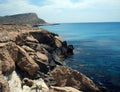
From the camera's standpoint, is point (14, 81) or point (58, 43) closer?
point (14, 81)

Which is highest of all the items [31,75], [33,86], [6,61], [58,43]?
[6,61]

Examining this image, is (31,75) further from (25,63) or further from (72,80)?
(72,80)

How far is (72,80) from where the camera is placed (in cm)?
3412

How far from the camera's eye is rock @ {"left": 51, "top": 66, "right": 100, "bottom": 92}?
33750 mm

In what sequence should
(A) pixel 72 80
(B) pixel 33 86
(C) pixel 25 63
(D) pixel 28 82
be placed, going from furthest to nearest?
(A) pixel 72 80
(C) pixel 25 63
(D) pixel 28 82
(B) pixel 33 86

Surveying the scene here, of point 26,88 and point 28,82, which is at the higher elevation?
point 28,82

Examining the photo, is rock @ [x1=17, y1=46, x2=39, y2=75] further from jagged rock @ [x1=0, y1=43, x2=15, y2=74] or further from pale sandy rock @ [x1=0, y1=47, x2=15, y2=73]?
pale sandy rock @ [x1=0, y1=47, x2=15, y2=73]

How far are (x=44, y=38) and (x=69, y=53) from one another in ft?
48.6

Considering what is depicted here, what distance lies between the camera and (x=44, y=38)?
58594 millimetres

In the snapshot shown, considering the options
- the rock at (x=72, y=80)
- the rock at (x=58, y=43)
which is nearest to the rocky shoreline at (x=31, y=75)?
the rock at (x=72, y=80)

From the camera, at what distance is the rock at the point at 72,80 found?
33750mm

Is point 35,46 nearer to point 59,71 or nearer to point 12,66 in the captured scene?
point 59,71

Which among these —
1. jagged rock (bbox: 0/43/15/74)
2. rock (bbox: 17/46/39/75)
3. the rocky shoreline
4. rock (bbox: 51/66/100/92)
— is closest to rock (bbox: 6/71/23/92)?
the rocky shoreline

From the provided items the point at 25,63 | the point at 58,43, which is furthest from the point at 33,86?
the point at 58,43
